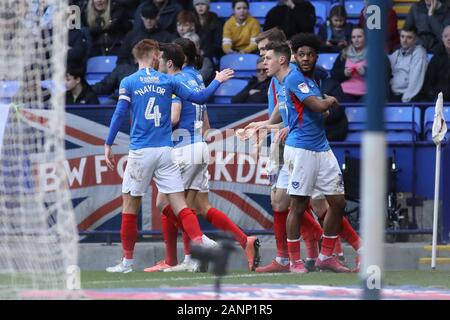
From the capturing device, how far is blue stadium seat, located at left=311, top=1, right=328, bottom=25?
62.2 feet

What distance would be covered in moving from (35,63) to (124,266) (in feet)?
11.1

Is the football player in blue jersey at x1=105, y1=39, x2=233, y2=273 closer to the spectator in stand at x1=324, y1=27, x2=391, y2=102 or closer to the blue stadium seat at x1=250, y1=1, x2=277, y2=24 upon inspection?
the spectator in stand at x1=324, y1=27, x2=391, y2=102

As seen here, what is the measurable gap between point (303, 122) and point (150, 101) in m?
1.50

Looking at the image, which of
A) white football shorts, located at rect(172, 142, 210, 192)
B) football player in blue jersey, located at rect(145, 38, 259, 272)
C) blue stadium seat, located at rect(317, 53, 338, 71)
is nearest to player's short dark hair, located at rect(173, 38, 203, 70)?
football player in blue jersey, located at rect(145, 38, 259, 272)

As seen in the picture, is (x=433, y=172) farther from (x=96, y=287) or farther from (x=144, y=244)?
(x=96, y=287)

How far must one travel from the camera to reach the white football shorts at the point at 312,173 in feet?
43.2

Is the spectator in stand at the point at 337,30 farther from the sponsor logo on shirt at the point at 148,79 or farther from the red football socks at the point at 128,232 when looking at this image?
the red football socks at the point at 128,232

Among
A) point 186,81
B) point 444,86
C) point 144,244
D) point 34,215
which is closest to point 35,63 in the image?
point 34,215

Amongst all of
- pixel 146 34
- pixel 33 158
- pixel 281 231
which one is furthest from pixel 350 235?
pixel 146 34

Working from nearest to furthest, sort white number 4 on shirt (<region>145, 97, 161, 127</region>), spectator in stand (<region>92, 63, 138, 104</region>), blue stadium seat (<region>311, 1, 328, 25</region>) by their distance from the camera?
white number 4 on shirt (<region>145, 97, 161, 127</region>) → spectator in stand (<region>92, 63, 138, 104</region>) → blue stadium seat (<region>311, 1, 328, 25</region>)

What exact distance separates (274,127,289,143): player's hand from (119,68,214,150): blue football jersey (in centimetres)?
108

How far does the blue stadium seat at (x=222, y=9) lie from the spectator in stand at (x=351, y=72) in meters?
2.52

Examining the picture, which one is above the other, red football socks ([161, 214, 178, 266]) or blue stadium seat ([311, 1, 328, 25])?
blue stadium seat ([311, 1, 328, 25])

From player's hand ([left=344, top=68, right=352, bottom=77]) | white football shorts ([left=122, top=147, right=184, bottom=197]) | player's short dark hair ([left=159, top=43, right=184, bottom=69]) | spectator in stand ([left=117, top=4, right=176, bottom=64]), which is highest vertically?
spectator in stand ([left=117, top=4, right=176, bottom=64])
